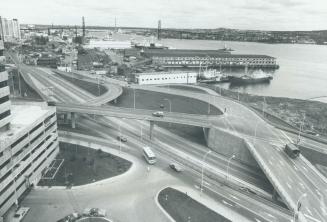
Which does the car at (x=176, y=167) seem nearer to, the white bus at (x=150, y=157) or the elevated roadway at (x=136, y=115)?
the white bus at (x=150, y=157)

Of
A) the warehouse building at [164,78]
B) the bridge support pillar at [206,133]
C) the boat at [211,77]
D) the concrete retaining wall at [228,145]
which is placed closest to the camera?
the concrete retaining wall at [228,145]

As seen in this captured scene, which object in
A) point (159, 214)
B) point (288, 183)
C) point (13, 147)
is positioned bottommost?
point (159, 214)

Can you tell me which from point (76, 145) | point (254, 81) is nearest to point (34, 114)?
point (76, 145)

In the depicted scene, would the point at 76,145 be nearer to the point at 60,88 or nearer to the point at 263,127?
the point at 263,127

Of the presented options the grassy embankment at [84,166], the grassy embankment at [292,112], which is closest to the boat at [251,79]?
the grassy embankment at [292,112]

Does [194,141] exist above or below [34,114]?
below
